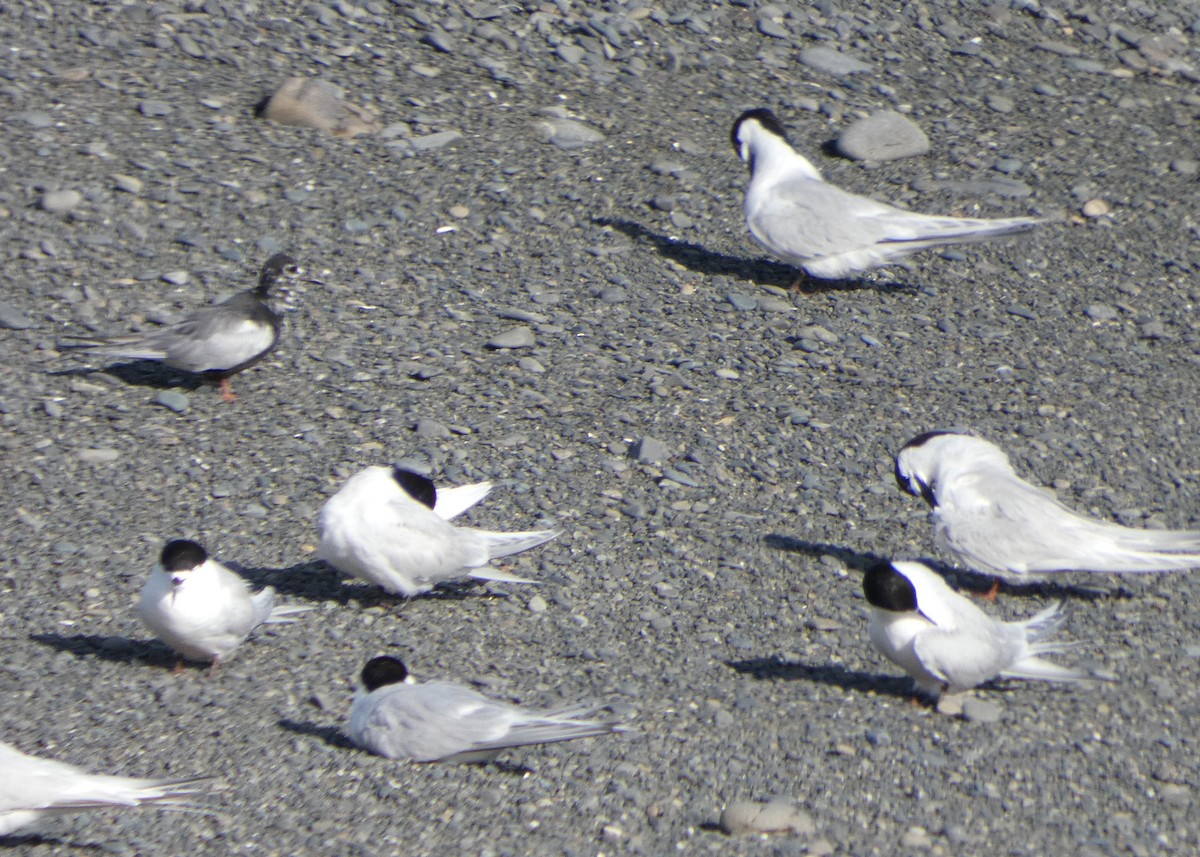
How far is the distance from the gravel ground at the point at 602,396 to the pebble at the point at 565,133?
27mm

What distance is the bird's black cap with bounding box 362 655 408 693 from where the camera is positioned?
13.0 ft

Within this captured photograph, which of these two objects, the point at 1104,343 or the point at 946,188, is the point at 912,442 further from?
the point at 946,188

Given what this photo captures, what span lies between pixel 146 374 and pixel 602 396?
1.85 m

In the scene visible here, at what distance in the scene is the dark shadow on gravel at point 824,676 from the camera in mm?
4316

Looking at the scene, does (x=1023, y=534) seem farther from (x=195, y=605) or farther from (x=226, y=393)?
(x=226, y=393)

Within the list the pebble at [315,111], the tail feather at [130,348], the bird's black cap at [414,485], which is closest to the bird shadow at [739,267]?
the pebble at [315,111]

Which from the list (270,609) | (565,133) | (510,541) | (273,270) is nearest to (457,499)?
(510,541)

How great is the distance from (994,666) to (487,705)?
4.63 feet

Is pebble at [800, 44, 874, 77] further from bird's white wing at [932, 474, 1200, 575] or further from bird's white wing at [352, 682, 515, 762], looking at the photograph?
bird's white wing at [352, 682, 515, 762]

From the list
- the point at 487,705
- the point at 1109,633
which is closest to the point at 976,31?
the point at 1109,633

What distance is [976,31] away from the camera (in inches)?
355

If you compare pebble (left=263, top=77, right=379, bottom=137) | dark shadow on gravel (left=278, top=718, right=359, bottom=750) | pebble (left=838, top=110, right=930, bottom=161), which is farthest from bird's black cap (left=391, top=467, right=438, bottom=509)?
pebble (left=838, top=110, right=930, bottom=161)

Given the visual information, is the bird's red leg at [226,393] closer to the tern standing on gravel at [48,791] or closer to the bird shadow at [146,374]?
the bird shadow at [146,374]

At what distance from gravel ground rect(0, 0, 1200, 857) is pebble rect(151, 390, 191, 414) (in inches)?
0.8
